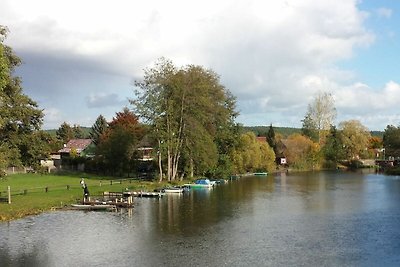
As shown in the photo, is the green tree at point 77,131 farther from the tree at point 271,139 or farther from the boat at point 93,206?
the boat at point 93,206

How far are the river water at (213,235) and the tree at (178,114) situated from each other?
21.3m

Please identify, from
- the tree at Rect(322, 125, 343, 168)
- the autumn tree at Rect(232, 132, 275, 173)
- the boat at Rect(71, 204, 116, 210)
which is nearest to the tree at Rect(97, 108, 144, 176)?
the autumn tree at Rect(232, 132, 275, 173)

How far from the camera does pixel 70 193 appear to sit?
55938mm

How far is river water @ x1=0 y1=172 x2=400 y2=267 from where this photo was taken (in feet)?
93.0

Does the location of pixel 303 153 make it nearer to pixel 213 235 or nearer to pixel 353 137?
pixel 353 137

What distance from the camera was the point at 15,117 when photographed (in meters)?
45.2

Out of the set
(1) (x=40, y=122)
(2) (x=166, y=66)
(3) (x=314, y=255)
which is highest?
(2) (x=166, y=66)

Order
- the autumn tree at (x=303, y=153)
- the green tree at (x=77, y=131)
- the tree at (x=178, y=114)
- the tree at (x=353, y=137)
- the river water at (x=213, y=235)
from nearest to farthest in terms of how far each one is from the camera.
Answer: the river water at (x=213, y=235), the tree at (x=178, y=114), the autumn tree at (x=303, y=153), the tree at (x=353, y=137), the green tree at (x=77, y=131)

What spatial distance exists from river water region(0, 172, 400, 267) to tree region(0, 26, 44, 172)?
6877 mm

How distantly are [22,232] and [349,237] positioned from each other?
76.6ft

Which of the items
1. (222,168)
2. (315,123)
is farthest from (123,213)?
(315,123)

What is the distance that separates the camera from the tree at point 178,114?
73.6m

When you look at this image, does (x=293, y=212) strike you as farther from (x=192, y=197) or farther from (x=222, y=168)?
(x=222, y=168)

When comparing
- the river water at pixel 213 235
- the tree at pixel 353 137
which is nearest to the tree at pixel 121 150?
the river water at pixel 213 235
